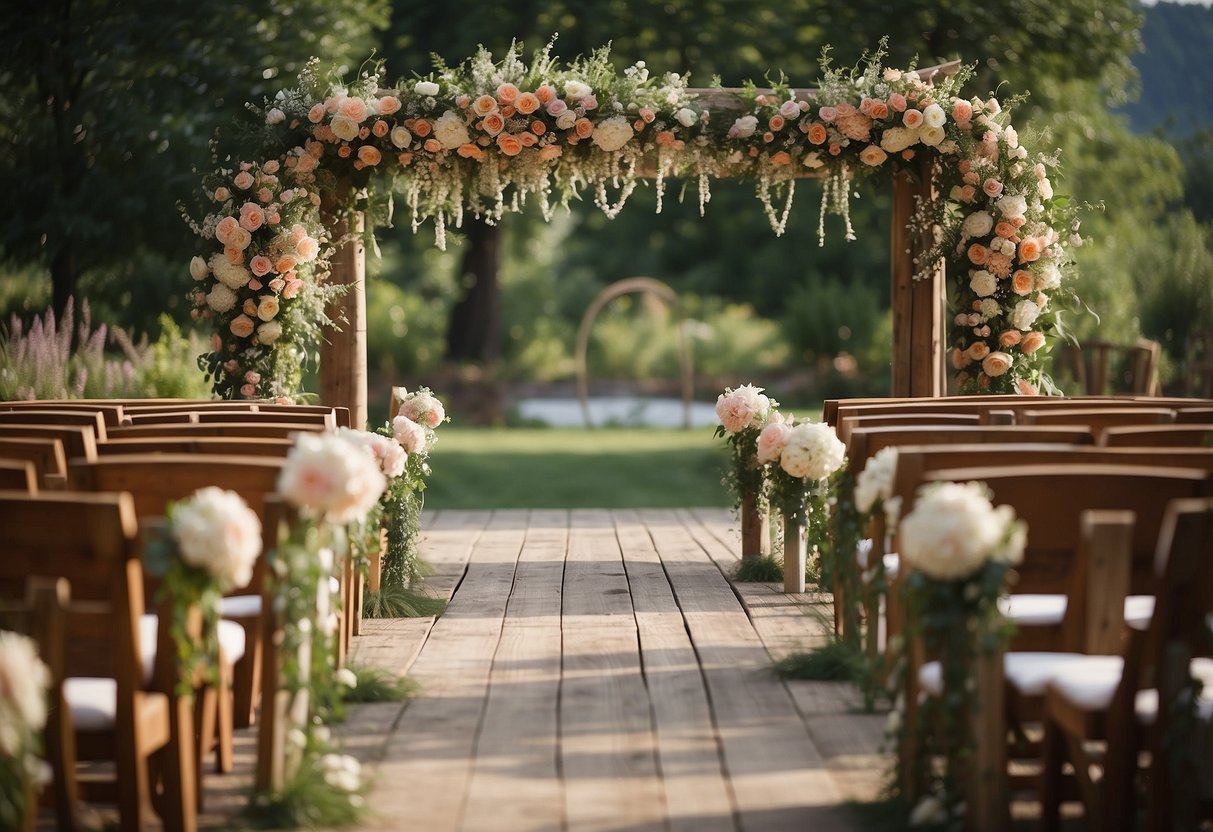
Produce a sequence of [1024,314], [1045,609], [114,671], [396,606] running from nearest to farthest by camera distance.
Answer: [114,671] → [1045,609] → [396,606] → [1024,314]

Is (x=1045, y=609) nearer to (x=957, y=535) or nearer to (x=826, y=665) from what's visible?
(x=957, y=535)

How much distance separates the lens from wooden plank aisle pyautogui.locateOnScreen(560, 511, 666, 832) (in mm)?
3629

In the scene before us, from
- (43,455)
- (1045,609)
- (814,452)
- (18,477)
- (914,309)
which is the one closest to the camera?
(18,477)

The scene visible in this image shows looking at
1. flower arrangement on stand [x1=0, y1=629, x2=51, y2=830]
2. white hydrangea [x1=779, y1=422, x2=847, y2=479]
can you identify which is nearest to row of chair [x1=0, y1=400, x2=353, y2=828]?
flower arrangement on stand [x1=0, y1=629, x2=51, y2=830]

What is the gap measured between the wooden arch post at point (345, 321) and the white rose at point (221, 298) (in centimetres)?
60

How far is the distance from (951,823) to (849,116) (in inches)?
216

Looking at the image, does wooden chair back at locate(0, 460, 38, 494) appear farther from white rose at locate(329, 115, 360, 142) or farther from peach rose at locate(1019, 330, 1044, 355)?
peach rose at locate(1019, 330, 1044, 355)

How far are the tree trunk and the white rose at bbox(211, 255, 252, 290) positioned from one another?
12.5 m

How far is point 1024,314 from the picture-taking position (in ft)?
27.2

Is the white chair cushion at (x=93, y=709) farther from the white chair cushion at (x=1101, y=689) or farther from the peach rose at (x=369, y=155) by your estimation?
the peach rose at (x=369, y=155)

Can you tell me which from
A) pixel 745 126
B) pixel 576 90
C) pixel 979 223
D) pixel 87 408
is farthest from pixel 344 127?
pixel 979 223

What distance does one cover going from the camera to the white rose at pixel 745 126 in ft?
26.5

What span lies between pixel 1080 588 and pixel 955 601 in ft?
1.10

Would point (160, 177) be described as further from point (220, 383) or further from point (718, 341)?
point (718, 341)
